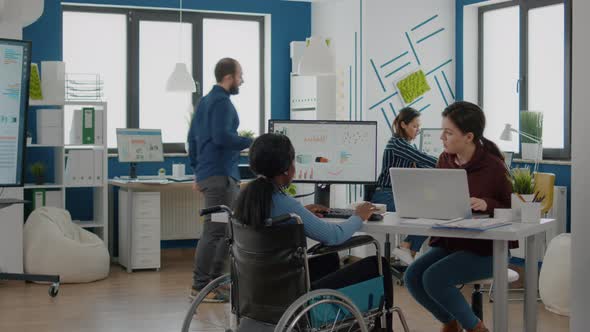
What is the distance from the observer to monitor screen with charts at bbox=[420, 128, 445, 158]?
6805 millimetres

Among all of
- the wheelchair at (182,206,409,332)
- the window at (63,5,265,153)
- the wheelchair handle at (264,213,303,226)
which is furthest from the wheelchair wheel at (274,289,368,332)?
the window at (63,5,265,153)

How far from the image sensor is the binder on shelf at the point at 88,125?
21.9ft

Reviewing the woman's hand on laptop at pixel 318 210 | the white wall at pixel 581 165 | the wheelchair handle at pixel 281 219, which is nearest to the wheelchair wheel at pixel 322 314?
the wheelchair handle at pixel 281 219

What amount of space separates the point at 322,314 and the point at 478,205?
96 centimetres

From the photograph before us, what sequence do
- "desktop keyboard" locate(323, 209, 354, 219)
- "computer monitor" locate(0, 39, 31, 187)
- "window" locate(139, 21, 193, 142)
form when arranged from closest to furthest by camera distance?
"desktop keyboard" locate(323, 209, 354, 219), "computer monitor" locate(0, 39, 31, 187), "window" locate(139, 21, 193, 142)

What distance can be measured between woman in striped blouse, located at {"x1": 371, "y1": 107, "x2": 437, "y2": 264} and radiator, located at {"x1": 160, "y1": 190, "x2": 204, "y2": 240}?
2372 millimetres

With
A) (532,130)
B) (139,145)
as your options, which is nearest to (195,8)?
(139,145)

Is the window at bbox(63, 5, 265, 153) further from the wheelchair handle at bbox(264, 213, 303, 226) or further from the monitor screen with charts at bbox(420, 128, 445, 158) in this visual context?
the wheelchair handle at bbox(264, 213, 303, 226)

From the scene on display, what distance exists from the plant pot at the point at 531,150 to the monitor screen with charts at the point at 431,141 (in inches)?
30.2

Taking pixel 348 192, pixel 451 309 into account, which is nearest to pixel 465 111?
pixel 451 309

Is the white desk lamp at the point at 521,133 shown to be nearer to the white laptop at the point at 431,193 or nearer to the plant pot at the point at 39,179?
the white laptop at the point at 431,193

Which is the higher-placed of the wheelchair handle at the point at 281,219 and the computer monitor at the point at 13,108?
the computer monitor at the point at 13,108

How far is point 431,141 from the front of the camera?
6.82 meters

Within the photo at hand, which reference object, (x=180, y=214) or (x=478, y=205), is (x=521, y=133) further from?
(x=180, y=214)
